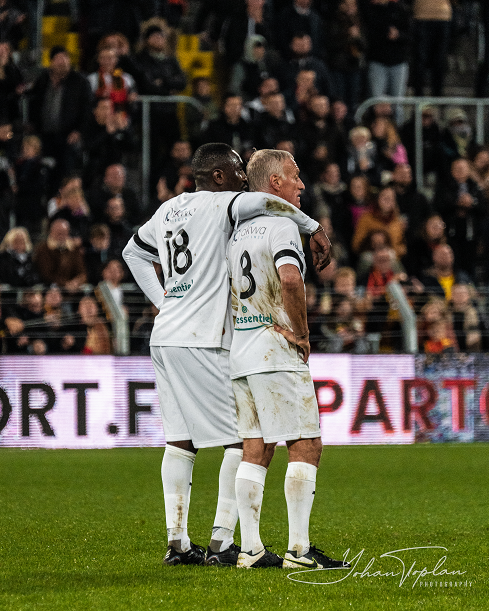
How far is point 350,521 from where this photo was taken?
7266 millimetres

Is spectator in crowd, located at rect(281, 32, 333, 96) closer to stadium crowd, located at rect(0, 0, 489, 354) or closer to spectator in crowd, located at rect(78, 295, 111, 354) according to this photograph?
stadium crowd, located at rect(0, 0, 489, 354)

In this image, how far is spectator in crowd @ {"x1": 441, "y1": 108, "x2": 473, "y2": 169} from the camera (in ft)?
53.1

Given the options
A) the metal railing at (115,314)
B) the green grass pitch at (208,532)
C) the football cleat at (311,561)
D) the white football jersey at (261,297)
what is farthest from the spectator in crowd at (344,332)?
the football cleat at (311,561)

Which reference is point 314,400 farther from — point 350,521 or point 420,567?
point 350,521

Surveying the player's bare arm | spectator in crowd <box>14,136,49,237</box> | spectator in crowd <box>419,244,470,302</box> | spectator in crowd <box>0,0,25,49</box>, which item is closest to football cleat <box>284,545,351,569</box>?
the player's bare arm

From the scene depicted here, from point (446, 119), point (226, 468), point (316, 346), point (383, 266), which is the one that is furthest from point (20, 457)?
point (446, 119)

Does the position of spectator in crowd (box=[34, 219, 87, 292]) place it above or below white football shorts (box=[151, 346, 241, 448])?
above

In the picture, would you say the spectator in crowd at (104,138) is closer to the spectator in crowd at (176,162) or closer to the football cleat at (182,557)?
the spectator in crowd at (176,162)

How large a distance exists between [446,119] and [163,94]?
4331mm

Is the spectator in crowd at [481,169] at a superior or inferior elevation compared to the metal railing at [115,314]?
superior

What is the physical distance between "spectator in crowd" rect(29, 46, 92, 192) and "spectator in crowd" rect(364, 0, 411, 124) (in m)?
4.51

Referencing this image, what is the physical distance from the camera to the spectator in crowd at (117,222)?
13625 mm

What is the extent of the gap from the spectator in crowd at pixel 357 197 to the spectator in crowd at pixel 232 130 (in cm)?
139

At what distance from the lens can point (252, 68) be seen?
1582cm
